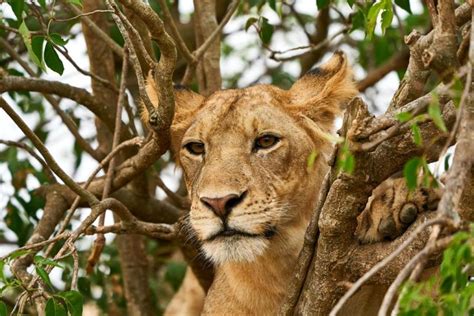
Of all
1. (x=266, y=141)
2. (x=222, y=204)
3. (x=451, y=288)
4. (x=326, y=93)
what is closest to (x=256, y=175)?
(x=266, y=141)

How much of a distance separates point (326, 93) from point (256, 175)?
74 cm

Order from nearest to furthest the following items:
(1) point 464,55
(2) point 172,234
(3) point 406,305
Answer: (3) point 406,305 → (1) point 464,55 → (2) point 172,234

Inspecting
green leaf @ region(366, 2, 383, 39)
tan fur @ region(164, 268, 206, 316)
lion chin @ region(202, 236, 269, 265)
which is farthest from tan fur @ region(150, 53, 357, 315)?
tan fur @ region(164, 268, 206, 316)

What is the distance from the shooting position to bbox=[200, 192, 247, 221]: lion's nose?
15.6 feet

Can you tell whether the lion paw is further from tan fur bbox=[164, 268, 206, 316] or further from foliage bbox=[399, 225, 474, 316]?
tan fur bbox=[164, 268, 206, 316]

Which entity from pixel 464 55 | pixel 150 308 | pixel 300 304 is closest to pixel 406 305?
pixel 464 55

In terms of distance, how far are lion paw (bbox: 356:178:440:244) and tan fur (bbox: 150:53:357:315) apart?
45 cm

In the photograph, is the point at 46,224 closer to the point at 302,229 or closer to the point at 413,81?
the point at 302,229

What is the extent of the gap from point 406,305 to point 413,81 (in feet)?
4.73

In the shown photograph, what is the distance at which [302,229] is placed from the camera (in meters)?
5.13

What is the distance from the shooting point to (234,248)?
477 centimetres

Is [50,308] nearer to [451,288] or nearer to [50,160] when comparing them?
[50,160]

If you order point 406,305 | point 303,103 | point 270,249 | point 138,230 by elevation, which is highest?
point 303,103

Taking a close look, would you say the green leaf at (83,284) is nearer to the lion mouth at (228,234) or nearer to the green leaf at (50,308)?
the lion mouth at (228,234)
